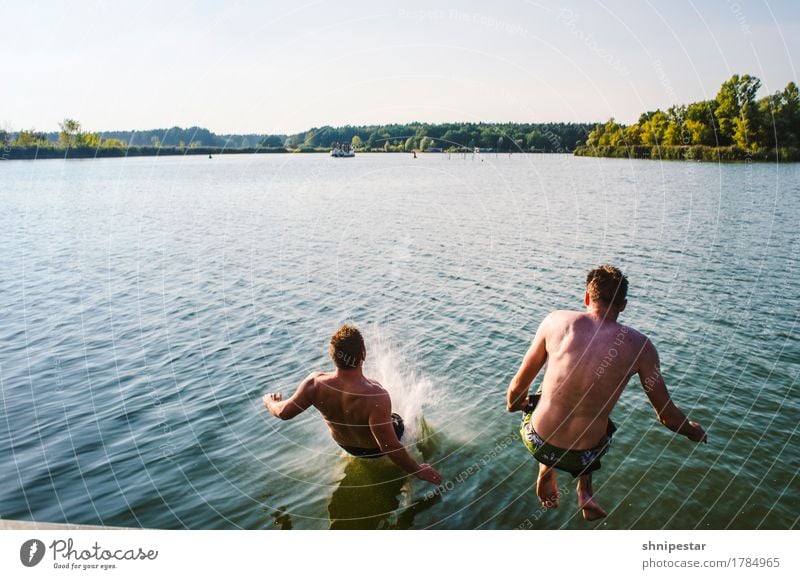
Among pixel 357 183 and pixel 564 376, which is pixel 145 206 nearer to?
pixel 357 183

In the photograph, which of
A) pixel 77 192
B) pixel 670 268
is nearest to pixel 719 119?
pixel 670 268

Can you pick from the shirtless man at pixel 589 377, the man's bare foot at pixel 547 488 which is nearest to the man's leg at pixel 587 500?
the man's bare foot at pixel 547 488

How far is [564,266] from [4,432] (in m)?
15.8

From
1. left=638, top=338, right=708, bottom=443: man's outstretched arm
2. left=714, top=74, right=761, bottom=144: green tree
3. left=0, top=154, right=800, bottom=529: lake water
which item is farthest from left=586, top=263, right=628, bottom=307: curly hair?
left=714, top=74, right=761, bottom=144: green tree

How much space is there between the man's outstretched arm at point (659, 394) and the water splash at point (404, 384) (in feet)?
12.3

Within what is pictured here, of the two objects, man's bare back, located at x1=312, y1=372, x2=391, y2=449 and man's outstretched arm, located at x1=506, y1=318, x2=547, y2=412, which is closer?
man's outstretched arm, located at x1=506, y1=318, x2=547, y2=412

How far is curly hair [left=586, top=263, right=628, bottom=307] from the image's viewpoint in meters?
4.98

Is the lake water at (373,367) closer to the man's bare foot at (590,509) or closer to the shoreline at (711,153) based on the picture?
the man's bare foot at (590,509)

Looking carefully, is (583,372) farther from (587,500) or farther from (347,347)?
(347,347)

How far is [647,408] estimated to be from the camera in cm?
895

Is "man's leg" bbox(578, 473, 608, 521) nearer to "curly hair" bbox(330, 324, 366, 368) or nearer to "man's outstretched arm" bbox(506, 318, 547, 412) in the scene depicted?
"man's outstretched arm" bbox(506, 318, 547, 412)

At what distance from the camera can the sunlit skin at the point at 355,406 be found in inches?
233

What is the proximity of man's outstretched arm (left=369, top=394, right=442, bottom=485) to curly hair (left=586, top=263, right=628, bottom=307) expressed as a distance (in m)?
2.41
